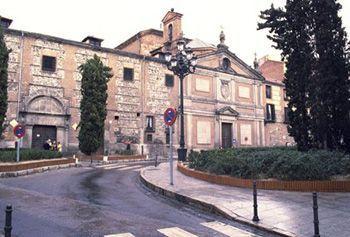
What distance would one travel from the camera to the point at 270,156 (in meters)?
12.3

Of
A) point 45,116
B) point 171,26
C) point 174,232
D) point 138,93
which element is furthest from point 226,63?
point 174,232

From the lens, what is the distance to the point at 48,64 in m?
27.7

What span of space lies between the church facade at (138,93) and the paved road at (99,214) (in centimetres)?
1625

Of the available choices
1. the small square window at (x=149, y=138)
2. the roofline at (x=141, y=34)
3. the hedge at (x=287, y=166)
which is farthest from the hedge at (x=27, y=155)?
the roofline at (x=141, y=34)

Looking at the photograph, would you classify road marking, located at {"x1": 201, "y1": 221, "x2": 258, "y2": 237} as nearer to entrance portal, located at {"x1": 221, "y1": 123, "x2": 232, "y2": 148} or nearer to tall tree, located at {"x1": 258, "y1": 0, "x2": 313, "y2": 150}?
tall tree, located at {"x1": 258, "y1": 0, "x2": 313, "y2": 150}

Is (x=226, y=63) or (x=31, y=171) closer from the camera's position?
(x=31, y=171)

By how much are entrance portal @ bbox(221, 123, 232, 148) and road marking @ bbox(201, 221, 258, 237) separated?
2970cm

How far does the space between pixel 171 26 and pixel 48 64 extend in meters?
15.7

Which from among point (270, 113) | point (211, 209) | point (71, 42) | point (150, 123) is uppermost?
point (71, 42)

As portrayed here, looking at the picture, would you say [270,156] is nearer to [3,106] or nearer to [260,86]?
[3,106]

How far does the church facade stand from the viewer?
26.6 meters

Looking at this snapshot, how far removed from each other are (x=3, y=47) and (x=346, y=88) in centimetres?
1671

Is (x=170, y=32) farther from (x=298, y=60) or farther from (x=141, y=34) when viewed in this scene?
(x=298, y=60)

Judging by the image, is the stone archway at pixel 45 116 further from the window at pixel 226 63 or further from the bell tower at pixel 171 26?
the window at pixel 226 63
